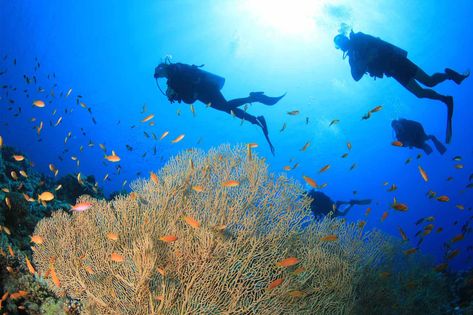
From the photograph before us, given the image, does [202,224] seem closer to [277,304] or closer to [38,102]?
Answer: [277,304]

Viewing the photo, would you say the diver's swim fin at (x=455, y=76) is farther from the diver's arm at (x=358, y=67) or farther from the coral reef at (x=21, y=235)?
the coral reef at (x=21, y=235)

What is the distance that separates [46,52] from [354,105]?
51.5m

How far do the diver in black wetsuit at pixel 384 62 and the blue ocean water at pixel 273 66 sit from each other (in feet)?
39.1

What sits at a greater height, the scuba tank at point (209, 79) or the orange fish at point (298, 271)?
the scuba tank at point (209, 79)

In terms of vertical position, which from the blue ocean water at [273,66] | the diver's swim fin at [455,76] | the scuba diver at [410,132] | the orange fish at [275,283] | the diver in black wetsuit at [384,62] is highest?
the blue ocean water at [273,66]

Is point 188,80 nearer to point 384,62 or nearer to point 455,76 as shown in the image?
point 384,62

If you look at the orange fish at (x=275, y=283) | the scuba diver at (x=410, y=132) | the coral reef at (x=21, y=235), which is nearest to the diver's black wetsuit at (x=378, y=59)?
the scuba diver at (x=410, y=132)

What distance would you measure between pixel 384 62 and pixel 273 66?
119 feet

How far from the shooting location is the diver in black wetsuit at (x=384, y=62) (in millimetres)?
6762

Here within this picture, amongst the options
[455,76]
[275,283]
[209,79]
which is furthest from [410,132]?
[275,283]

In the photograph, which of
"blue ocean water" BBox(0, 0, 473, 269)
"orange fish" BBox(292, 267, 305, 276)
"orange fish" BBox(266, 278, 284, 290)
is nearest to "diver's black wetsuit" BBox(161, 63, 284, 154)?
"orange fish" BBox(292, 267, 305, 276)

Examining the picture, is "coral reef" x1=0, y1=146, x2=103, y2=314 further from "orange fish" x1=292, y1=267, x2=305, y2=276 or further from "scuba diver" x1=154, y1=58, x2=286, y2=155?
"scuba diver" x1=154, y1=58, x2=286, y2=155

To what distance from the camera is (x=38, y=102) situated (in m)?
7.73

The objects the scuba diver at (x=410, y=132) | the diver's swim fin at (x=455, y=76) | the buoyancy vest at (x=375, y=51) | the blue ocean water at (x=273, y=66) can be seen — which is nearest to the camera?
the buoyancy vest at (x=375, y=51)
